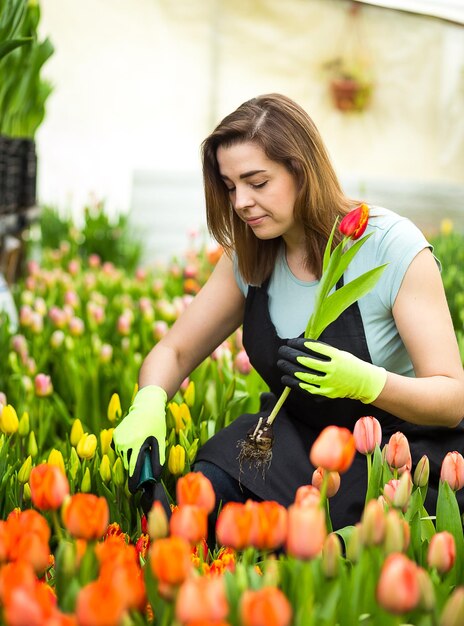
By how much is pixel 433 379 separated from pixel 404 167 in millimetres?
7580

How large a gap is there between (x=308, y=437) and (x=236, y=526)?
88cm

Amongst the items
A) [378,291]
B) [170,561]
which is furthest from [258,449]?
[170,561]

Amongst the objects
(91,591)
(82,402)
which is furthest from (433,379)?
(82,402)

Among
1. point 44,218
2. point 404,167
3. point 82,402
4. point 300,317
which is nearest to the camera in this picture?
point 300,317

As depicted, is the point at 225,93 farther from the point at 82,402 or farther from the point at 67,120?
the point at 82,402

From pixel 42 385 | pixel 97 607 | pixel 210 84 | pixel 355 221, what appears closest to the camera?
pixel 97 607

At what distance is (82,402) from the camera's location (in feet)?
8.18

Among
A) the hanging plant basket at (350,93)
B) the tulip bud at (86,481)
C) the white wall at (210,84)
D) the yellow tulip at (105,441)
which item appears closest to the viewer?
the tulip bud at (86,481)

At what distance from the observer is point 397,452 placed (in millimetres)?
1310

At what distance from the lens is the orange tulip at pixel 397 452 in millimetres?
1302

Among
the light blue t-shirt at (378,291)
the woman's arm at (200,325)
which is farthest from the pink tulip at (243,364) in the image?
the light blue t-shirt at (378,291)

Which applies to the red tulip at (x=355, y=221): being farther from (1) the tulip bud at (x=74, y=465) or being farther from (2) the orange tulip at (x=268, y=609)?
(2) the orange tulip at (x=268, y=609)

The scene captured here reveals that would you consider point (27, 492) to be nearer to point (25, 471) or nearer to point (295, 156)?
point (25, 471)

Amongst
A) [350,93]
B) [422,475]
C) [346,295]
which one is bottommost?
[422,475]
